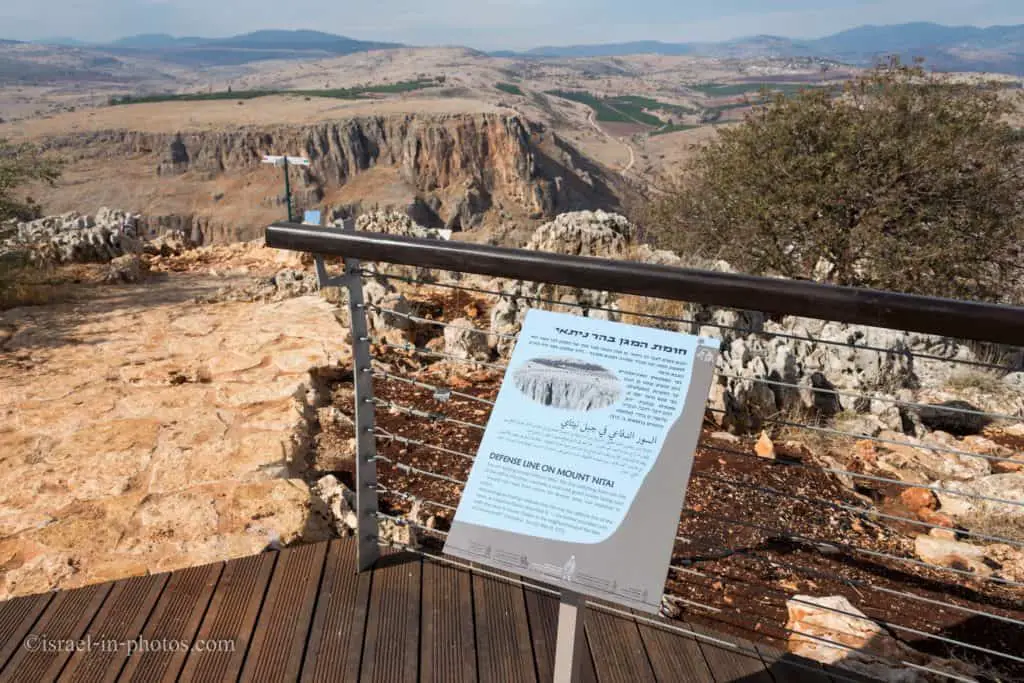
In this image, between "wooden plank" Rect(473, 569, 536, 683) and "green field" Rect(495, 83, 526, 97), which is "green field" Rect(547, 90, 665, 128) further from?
"wooden plank" Rect(473, 569, 536, 683)

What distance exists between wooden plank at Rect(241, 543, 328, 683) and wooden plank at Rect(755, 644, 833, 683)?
1384mm

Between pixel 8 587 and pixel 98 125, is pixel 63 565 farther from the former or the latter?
pixel 98 125

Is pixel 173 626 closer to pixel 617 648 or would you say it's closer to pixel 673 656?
pixel 617 648

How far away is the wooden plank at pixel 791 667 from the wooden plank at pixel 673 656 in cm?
19

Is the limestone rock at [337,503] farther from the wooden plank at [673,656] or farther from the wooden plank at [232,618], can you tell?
the wooden plank at [673,656]

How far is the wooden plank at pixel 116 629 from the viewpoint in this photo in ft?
6.56

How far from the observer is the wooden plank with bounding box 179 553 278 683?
1988 millimetres

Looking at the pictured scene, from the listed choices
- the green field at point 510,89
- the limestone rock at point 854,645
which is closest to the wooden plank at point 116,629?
the limestone rock at point 854,645

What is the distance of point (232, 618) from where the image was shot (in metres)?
2.19

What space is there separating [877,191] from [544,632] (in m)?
7.67

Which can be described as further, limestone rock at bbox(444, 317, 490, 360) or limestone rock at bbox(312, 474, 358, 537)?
Answer: limestone rock at bbox(444, 317, 490, 360)

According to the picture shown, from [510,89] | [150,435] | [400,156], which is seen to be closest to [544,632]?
[150,435]

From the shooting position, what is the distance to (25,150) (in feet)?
41.0

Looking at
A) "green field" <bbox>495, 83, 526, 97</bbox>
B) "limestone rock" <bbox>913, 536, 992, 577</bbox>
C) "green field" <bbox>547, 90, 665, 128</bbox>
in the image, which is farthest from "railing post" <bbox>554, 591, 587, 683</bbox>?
"green field" <bbox>547, 90, 665, 128</bbox>
